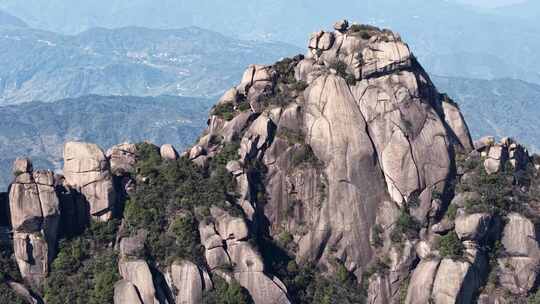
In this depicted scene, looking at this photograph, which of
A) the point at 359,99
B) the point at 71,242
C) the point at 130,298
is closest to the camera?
the point at 130,298

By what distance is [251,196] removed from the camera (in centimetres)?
6034

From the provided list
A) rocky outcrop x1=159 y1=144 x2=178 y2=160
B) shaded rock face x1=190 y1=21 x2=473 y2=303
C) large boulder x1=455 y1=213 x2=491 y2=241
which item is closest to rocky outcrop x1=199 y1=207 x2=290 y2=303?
shaded rock face x1=190 y1=21 x2=473 y2=303

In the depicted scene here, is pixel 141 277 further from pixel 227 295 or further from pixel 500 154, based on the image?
pixel 500 154

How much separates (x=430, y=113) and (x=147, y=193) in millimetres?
21768

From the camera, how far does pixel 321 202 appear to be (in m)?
60.3

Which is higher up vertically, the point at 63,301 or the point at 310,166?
the point at 310,166

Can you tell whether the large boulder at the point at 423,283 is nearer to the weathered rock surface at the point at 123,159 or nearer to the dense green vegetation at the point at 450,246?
the dense green vegetation at the point at 450,246

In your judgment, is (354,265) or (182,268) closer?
(182,268)

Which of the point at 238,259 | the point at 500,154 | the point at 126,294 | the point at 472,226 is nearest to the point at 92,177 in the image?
the point at 126,294

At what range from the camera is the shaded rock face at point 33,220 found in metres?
55.5

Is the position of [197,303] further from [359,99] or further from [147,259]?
[359,99]

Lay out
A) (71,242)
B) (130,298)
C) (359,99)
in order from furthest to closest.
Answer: (359,99) < (71,242) < (130,298)

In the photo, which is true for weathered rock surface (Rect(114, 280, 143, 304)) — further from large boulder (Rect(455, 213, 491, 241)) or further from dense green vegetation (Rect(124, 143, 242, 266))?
large boulder (Rect(455, 213, 491, 241))

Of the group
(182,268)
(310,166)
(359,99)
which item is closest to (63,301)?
(182,268)
